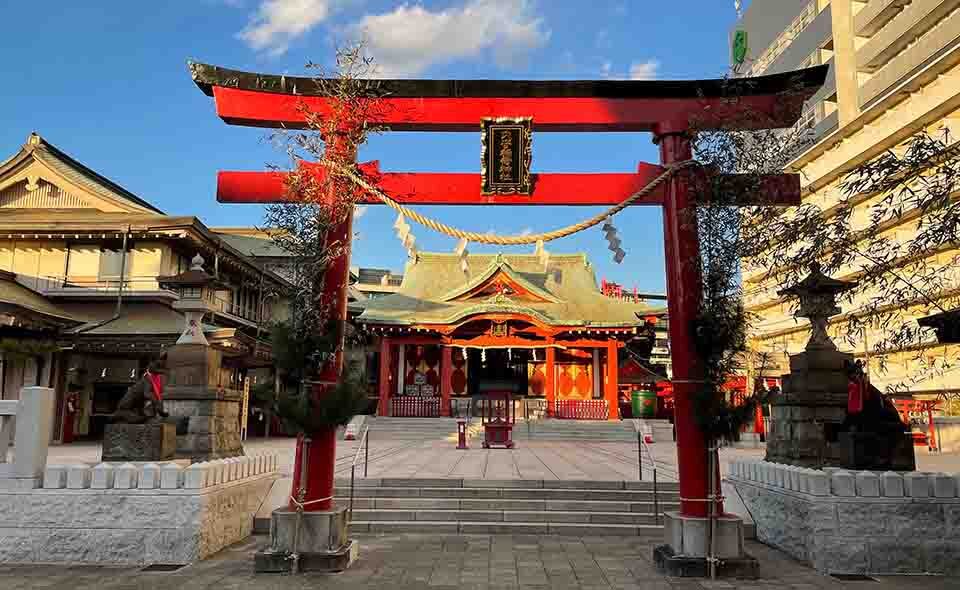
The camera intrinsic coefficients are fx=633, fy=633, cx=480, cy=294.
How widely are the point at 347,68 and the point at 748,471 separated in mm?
7678

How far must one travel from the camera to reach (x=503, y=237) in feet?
24.7

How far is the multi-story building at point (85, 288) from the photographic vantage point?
763 inches

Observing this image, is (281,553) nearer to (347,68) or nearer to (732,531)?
(732,531)

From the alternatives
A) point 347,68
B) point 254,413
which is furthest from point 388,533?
point 254,413

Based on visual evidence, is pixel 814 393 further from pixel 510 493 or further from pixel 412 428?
pixel 412 428

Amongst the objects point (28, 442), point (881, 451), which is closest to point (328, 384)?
point (28, 442)

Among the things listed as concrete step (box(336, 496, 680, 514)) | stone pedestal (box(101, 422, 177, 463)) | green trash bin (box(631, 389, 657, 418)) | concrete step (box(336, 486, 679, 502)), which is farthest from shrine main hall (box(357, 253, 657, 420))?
stone pedestal (box(101, 422, 177, 463))

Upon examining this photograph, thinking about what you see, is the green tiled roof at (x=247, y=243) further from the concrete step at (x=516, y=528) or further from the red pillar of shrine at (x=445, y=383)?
the concrete step at (x=516, y=528)

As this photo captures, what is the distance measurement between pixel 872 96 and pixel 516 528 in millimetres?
37984

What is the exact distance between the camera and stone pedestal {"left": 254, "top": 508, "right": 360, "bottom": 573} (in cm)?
654

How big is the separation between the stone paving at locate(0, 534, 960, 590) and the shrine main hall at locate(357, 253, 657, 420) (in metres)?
17.4

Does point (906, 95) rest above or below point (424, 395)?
above

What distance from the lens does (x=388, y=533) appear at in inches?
351

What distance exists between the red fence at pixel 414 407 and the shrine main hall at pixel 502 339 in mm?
42
